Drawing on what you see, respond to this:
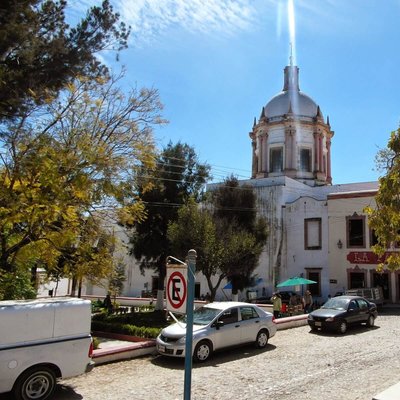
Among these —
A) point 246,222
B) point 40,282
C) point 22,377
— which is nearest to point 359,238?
point 246,222

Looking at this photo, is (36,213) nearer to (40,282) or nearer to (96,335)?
(40,282)

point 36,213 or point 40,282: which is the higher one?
point 36,213

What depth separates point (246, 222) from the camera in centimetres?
2964

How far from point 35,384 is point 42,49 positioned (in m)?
7.98

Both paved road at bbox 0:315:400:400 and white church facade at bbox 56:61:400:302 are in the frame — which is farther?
white church facade at bbox 56:61:400:302

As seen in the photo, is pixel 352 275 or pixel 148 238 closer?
pixel 148 238

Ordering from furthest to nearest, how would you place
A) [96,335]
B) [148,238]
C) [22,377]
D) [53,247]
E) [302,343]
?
1. [148,238]
2. [96,335]
3. [302,343]
4. [53,247]
5. [22,377]

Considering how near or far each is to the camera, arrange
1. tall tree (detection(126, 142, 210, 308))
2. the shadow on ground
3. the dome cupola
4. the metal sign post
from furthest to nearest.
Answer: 1. the dome cupola
2. tall tree (detection(126, 142, 210, 308))
3. the shadow on ground
4. the metal sign post

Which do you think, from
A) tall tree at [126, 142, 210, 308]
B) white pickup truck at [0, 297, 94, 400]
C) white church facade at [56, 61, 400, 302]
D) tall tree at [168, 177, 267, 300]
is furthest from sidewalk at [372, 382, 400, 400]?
white church facade at [56, 61, 400, 302]

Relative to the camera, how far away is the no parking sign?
5.75 m

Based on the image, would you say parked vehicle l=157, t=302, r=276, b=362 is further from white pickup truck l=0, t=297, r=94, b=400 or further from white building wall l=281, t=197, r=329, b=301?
white building wall l=281, t=197, r=329, b=301

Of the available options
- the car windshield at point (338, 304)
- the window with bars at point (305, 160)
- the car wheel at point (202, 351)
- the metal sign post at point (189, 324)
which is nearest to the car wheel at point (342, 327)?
the car windshield at point (338, 304)

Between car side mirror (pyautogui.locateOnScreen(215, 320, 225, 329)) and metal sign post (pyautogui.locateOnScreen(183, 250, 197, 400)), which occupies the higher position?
metal sign post (pyautogui.locateOnScreen(183, 250, 197, 400))

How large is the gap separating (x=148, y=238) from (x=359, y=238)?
55.0 feet
